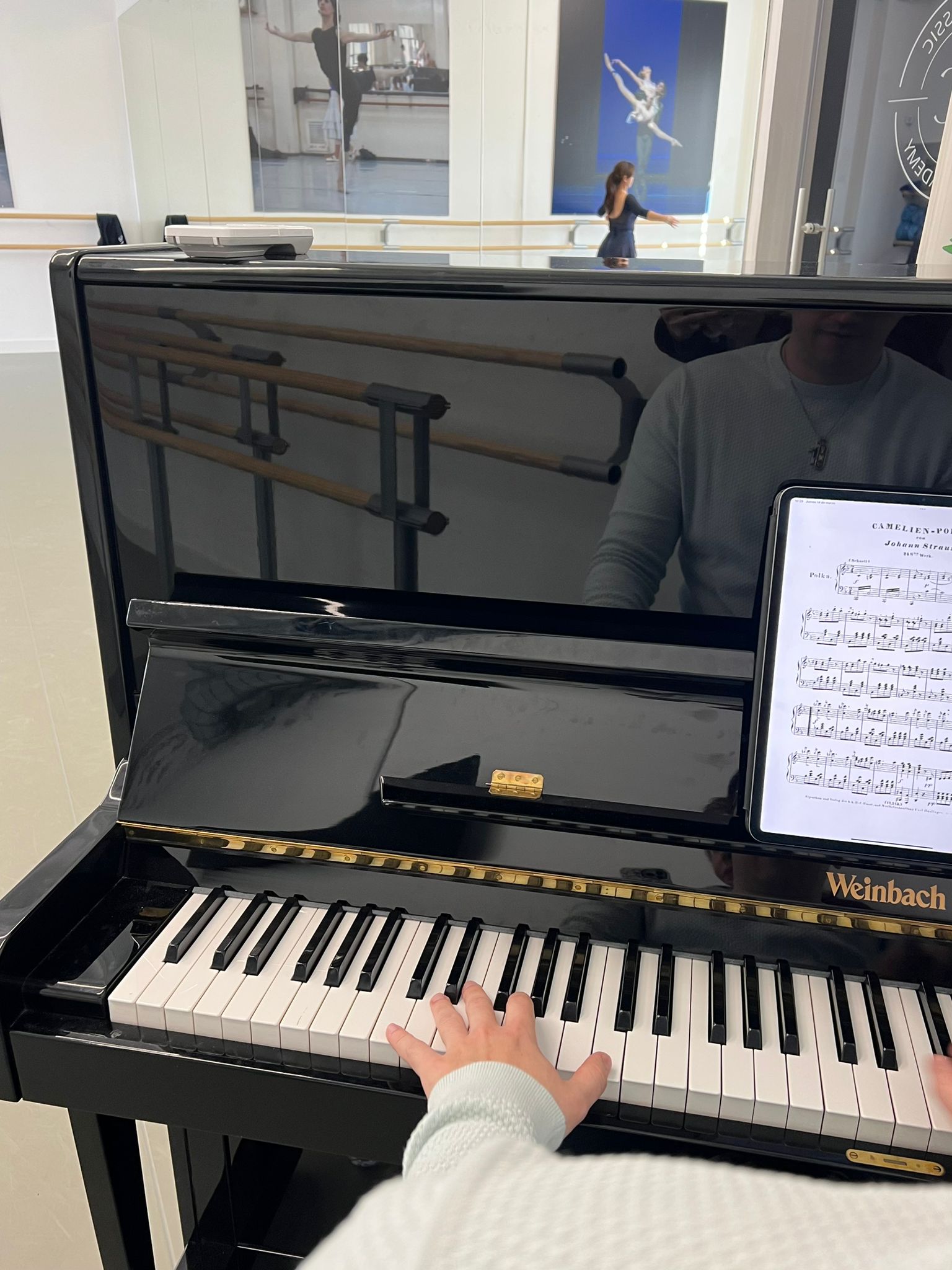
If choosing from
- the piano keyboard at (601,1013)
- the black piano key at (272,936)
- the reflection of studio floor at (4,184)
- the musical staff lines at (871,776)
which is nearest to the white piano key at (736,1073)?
the piano keyboard at (601,1013)

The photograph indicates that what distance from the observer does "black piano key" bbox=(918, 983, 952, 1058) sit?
875 mm

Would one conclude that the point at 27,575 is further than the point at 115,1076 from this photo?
Yes

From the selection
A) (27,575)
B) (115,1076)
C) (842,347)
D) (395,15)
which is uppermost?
(395,15)

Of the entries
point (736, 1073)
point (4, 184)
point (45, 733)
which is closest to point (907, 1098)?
point (736, 1073)

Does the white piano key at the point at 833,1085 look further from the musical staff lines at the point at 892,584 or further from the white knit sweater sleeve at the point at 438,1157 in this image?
the musical staff lines at the point at 892,584

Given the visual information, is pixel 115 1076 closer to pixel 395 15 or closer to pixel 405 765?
pixel 405 765

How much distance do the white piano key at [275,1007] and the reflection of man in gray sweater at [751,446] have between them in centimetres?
49

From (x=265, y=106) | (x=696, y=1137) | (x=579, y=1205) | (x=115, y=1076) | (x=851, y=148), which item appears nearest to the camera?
(x=579, y=1205)

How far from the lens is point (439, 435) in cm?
106

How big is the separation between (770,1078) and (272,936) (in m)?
0.49

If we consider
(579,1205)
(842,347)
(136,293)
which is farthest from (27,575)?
(579,1205)

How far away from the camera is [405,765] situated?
3.45 feet

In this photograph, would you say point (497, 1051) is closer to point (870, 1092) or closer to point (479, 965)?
point (479, 965)

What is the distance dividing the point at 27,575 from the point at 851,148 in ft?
11.3
